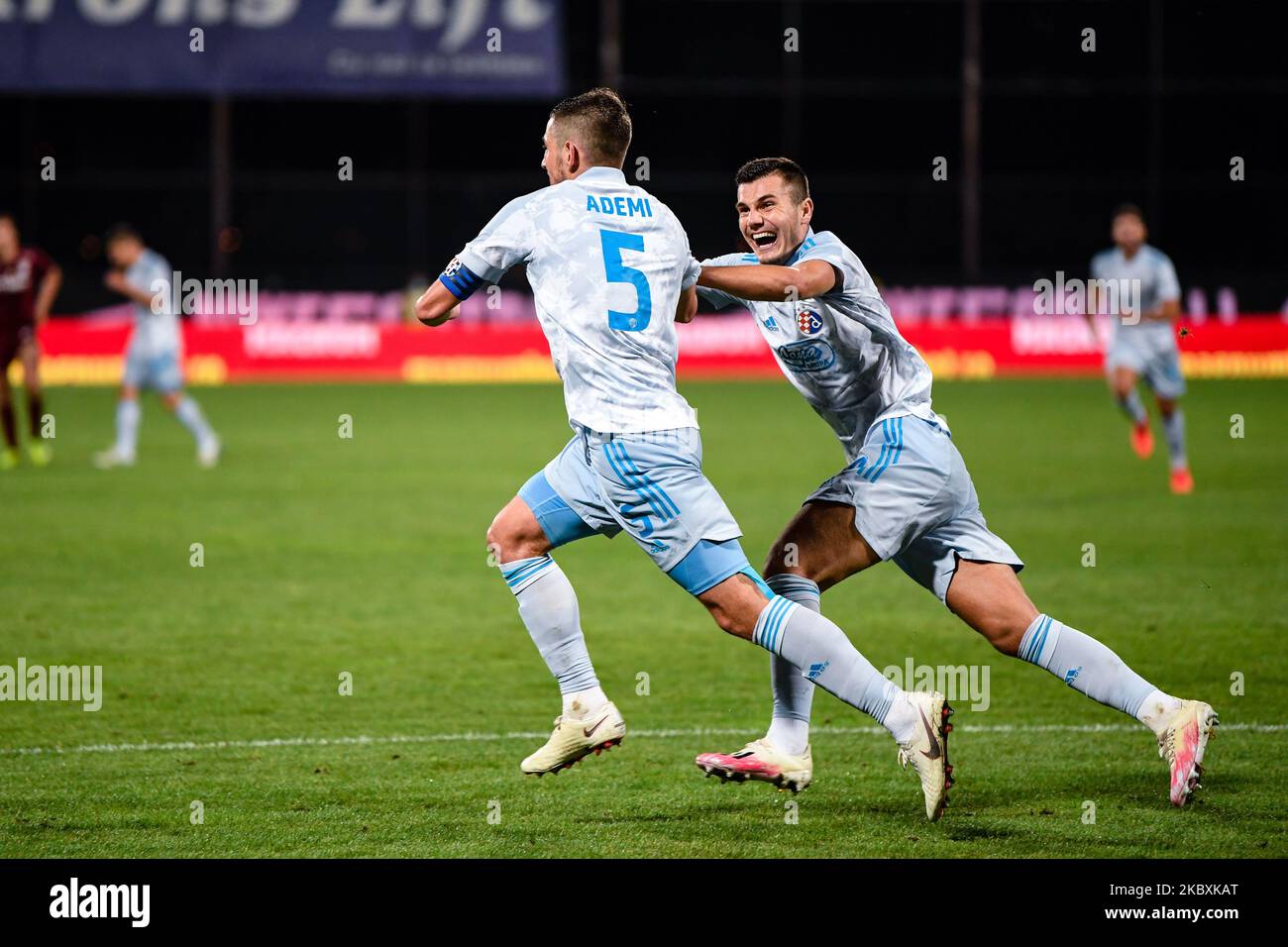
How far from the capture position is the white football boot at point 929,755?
5.38 meters

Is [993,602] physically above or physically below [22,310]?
below

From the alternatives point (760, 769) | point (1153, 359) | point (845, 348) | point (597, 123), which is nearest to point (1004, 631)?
point (760, 769)

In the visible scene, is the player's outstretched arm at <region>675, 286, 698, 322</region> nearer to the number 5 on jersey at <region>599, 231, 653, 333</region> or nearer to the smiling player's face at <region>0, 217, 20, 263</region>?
the number 5 on jersey at <region>599, 231, 653, 333</region>

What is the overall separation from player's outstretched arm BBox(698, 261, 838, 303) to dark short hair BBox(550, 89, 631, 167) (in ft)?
1.57

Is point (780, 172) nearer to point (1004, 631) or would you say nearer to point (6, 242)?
point (1004, 631)

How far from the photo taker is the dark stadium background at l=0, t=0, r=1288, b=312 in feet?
A: 109

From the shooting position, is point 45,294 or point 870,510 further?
point 45,294

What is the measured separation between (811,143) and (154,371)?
2031 centimetres

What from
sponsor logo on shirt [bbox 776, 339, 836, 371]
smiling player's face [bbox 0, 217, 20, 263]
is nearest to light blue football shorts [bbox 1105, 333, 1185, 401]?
sponsor logo on shirt [bbox 776, 339, 836, 371]

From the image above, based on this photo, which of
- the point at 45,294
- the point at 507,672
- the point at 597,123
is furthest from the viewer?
the point at 45,294

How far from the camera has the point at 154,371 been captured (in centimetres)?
1745

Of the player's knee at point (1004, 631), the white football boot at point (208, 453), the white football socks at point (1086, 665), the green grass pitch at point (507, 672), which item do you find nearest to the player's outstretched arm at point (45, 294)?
the green grass pitch at point (507, 672)

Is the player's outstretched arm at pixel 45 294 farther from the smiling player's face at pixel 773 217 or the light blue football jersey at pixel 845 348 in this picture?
the smiling player's face at pixel 773 217

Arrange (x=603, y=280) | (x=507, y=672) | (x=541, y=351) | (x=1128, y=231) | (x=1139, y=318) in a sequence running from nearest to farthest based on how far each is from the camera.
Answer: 1. (x=603, y=280)
2. (x=507, y=672)
3. (x=1128, y=231)
4. (x=1139, y=318)
5. (x=541, y=351)
